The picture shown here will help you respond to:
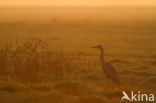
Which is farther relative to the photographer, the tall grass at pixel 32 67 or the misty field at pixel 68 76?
the tall grass at pixel 32 67

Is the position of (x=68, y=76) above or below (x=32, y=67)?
below

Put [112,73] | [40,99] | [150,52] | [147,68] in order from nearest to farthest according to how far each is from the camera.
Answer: [40,99] → [112,73] → [147,68] → [150,52]

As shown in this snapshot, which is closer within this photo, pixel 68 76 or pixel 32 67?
pixel 32 67

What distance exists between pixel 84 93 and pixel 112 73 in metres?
2.07

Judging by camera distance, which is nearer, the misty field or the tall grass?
the misty field

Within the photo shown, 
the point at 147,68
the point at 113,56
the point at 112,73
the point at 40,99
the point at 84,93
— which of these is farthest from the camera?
the point at 113,56

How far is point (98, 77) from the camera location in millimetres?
13969

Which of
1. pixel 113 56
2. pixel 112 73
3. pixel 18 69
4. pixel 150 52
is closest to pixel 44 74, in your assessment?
pixel 18 69

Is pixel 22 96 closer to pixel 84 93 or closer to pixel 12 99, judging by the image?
pixel 12 99

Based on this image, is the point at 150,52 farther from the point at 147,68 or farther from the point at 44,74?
the point at 44,74

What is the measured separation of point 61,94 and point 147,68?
293 inches

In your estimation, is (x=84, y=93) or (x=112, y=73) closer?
(x=84, y=93)

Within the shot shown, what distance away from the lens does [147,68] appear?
1598 centimetres

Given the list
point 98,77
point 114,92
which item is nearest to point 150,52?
point 98,77
